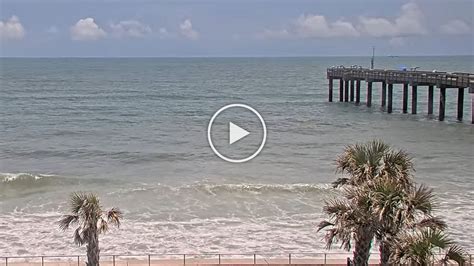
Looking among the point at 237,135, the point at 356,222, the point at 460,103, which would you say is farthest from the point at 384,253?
the point at 460,103

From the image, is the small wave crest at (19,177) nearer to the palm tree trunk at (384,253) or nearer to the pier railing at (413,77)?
the palm tree trunk at (384,253)

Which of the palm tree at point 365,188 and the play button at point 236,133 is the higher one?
the palm tree at point 365,188

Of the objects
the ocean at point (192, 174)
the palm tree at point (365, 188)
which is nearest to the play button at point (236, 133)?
the ocean at point (192, 174)

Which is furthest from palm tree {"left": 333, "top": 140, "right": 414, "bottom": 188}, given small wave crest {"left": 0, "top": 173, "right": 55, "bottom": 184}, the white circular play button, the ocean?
the white circular play button

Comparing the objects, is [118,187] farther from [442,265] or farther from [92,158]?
[442,265]

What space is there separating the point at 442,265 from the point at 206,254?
11.5 meters

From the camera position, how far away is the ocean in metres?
23.2

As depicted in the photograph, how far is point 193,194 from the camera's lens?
99.5 feet

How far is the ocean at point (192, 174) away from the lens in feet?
76.3

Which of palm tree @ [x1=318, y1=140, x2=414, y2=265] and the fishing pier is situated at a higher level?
the fishing pier

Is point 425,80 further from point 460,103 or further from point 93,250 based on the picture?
point 93,250

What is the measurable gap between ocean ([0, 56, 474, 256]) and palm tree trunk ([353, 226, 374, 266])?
814 cm

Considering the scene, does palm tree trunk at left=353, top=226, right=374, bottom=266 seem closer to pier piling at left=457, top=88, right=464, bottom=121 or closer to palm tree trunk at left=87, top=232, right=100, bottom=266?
palm tree trunk at left=87, top=232, right=100, bottom=266

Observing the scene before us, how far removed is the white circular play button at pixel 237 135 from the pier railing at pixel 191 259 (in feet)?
65.0
